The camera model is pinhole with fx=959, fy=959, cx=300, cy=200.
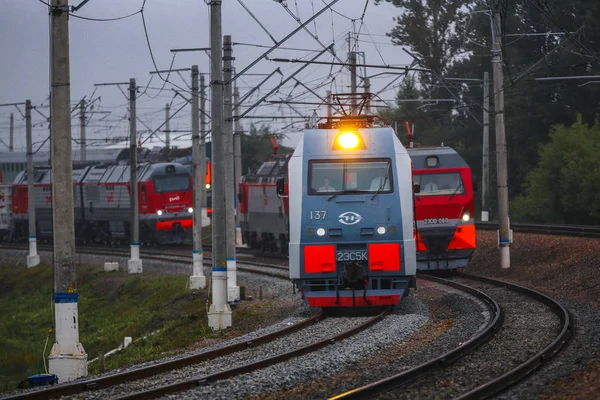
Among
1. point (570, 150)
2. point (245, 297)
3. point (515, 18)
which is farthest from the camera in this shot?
point (515, 18)

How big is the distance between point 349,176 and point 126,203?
25760 millimetres

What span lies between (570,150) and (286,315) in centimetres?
2289

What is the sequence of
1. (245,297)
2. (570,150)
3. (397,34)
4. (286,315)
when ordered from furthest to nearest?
(397,34) → (570,150) → (245,297) → (286,315)

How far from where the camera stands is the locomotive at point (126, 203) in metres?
40.3

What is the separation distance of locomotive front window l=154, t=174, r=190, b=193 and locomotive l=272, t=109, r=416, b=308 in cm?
2413

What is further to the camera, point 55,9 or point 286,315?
point 286,315

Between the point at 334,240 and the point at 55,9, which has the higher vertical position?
the point at 55,9

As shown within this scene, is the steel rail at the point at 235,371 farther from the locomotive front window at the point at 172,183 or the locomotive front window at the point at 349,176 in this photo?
the locomotive front window at the point at 172,183

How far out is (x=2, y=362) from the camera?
75.2 feet

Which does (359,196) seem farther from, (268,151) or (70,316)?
(268,151)

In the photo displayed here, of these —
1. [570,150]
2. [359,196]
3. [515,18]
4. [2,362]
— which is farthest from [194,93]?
[515,18]

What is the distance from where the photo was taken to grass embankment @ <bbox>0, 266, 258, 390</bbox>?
744 inches

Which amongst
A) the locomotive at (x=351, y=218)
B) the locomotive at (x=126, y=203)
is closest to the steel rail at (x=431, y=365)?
the locomotive at (x=351, y=218)

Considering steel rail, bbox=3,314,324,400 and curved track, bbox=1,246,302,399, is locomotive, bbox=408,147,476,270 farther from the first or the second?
steel rail, bbox=3,314,324,400
